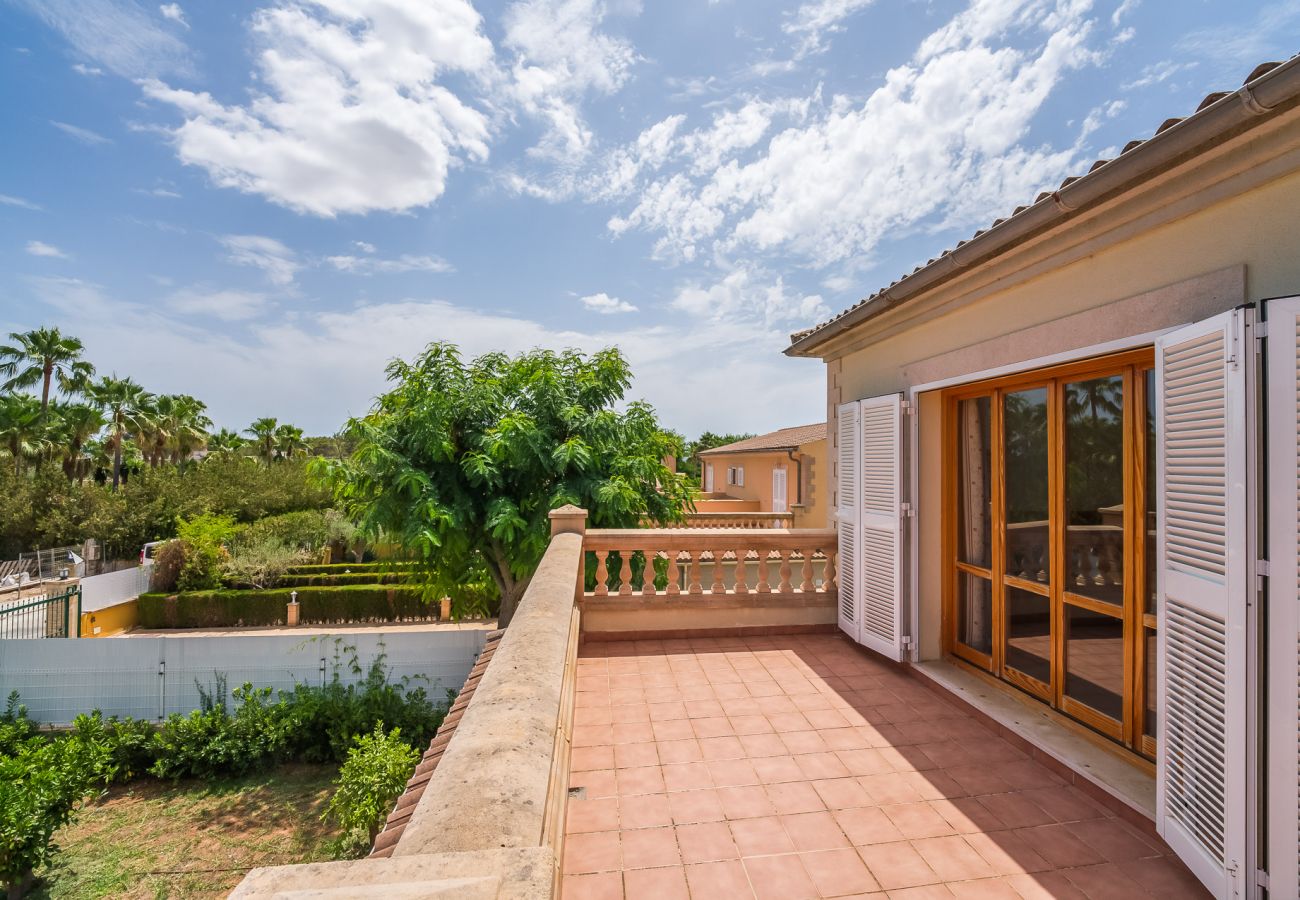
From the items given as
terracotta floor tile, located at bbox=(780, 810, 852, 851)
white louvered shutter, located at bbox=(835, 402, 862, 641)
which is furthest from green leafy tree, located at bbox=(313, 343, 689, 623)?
terracotta floor tile, located at bbox=(780, 810, 852, 851)

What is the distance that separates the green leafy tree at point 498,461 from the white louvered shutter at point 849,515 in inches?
121

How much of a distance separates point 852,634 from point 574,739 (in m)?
3.09

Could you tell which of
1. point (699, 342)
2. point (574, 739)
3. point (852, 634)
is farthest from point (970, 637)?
point (699, 342)

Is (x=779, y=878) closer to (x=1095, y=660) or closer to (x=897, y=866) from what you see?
(x=897, y=866)

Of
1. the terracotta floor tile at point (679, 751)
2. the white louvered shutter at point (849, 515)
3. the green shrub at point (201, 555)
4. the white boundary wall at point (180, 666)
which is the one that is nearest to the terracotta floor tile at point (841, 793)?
the terracotta floor tile at point (679, 751)

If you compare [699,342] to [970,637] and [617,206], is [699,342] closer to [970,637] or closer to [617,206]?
[617,206]

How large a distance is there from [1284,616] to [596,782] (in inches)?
124

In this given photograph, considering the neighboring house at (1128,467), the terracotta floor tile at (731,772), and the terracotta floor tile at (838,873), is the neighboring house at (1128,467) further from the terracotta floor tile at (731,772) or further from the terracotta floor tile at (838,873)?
the terracotta floor tile at (731,772)

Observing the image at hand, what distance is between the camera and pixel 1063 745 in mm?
3516

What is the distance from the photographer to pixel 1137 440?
3.29 m

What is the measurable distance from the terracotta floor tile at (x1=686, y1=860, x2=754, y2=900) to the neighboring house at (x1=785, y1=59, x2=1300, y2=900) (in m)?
1.82

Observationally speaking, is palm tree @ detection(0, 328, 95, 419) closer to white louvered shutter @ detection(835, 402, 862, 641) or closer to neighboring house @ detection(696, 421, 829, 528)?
neighboring house @ detection(696, 421, 829, 528)

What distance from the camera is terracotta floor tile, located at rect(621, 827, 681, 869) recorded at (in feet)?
8.84

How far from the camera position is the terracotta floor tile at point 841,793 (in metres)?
3.15
